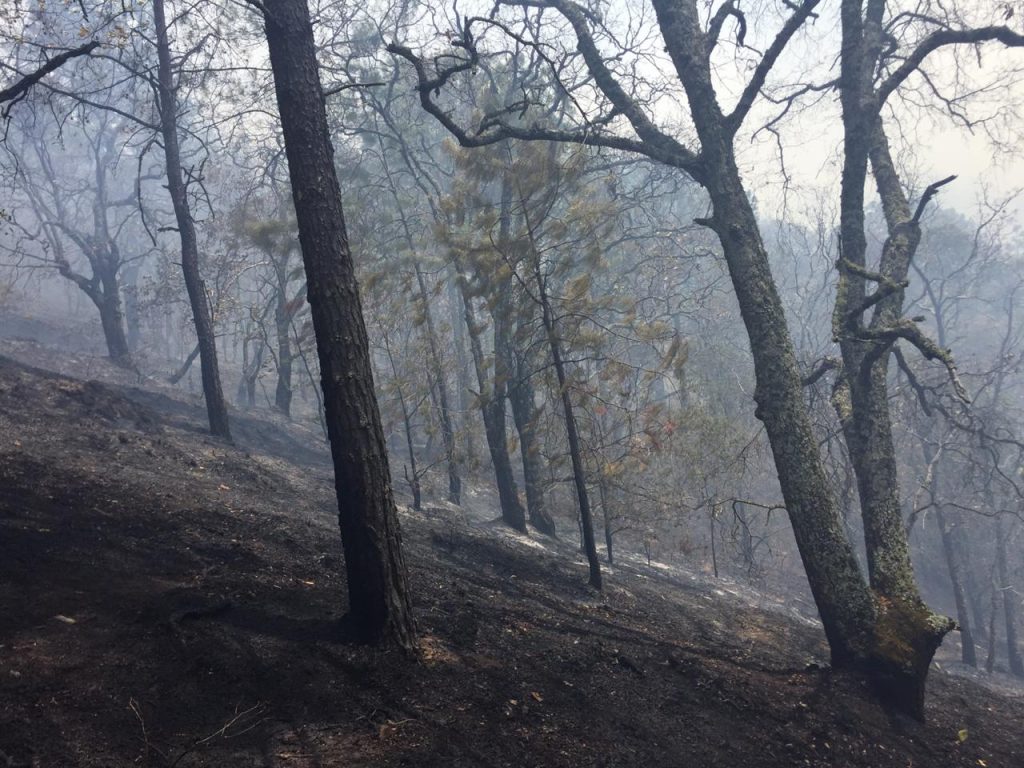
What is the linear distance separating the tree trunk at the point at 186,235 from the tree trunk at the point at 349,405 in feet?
32.7

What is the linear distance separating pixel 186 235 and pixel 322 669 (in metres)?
11.9

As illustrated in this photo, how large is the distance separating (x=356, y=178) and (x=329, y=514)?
13496 millimetres

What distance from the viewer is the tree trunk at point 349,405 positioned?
14.5 ft

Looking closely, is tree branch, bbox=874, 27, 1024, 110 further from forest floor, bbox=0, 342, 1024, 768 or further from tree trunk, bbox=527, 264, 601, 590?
forest floor, bbox=0, 342, 1024, 768

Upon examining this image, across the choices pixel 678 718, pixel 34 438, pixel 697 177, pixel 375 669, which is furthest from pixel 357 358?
pixel 34 438

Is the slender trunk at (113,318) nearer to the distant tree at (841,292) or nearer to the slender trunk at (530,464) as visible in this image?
the slender trunk at (530,464)

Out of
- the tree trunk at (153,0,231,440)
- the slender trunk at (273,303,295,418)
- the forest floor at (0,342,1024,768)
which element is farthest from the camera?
the slender trunk at (273,303,295,418)

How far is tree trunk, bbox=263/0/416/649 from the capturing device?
14.5 ft

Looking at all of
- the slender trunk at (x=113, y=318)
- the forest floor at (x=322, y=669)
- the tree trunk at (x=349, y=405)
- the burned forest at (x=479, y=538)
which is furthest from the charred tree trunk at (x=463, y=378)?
the slender trunk at (x=113, y=318)

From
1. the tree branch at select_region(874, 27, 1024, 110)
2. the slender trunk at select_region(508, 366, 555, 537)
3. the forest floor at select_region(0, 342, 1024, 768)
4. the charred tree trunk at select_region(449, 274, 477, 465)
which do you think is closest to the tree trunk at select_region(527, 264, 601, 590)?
the forest floor at select_region(0, 342, 1024, 768)

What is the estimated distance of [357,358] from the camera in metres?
4.50

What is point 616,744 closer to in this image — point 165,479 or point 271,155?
point 165,479

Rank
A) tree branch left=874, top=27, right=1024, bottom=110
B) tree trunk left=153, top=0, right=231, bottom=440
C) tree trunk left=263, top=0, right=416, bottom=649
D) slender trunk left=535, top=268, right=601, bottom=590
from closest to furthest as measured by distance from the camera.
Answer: tree trunk left=263, top=0, right=416, bottom=649, tree branch left=874, top=27, right=1024, bottom=110, slender trunk left=535, top=268, right=601, bottom=590, tree trunk left=153, top=0, right=231, bottom=440

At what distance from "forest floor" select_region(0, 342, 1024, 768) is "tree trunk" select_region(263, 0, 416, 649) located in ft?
1.12
